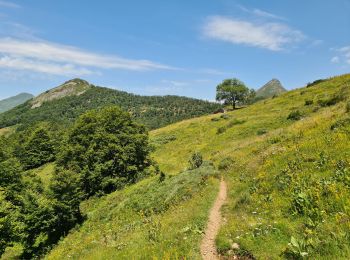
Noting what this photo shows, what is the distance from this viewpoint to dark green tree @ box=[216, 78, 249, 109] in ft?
364

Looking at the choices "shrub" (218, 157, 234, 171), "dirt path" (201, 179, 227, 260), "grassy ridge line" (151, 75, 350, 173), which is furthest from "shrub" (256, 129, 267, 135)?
"dirt path" (201, 179, 227, 260)

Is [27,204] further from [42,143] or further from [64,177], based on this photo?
[42,143]

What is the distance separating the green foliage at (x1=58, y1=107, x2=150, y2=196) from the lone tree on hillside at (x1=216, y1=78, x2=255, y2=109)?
220ft

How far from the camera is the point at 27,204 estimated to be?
2944 cm

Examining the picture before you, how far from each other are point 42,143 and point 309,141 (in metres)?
81.8

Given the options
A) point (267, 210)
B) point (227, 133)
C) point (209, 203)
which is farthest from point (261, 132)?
point (267, 210)

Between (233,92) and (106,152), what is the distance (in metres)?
76.0

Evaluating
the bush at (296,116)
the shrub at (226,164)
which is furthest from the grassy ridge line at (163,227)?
the bush at (296,116)

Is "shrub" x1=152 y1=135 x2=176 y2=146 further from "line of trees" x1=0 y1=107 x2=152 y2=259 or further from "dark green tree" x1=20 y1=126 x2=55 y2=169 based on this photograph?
"dark green tree" x1=20 y1=126 x2=55 y2=169

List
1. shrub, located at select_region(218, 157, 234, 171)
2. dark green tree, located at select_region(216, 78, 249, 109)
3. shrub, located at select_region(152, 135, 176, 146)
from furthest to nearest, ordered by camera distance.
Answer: dark green tree, located at select_region(216, 78, 249, 109) < shrub, located at select_region(152, 135, 176, 146) < shrub, located at select_region(218, 157, 234, 171)

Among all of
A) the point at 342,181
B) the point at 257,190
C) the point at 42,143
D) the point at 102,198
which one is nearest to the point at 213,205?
the point at 257,190

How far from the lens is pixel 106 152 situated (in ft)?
147

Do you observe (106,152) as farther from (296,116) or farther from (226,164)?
(296,116)

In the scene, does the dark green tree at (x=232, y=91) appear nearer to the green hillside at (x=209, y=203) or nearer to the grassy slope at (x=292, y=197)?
the green hillside at (x=209, y=203)
